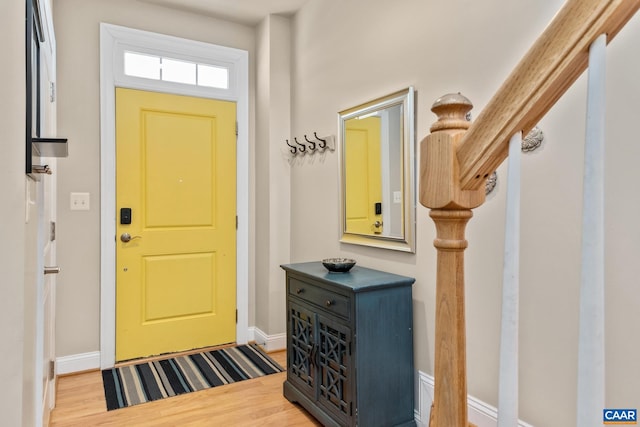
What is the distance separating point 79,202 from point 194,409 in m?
1.64

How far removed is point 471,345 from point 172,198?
7.85 feet

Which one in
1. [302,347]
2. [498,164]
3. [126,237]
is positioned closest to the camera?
[498,164]

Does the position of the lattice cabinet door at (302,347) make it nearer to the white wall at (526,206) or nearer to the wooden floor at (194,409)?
the wooden floor at (194,409)

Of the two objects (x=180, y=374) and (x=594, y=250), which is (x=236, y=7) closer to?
(x=180, y=374)

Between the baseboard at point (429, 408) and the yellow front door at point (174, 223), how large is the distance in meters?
1.87

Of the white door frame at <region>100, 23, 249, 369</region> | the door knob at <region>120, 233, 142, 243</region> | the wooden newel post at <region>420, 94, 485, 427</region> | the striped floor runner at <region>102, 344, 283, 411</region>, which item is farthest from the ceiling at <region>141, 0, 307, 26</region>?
the wooden newel post at <region>420, 94, 485, 427</region>

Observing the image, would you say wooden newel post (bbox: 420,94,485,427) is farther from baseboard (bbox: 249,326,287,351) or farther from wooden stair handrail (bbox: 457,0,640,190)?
baseboard (bbox: 249,326,287,351)

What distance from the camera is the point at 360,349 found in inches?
75.5

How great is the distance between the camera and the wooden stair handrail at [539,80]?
1.52 feet

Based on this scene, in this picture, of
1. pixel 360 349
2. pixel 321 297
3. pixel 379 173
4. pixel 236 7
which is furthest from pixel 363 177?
pixel 236 7

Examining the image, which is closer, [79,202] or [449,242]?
[449,242]

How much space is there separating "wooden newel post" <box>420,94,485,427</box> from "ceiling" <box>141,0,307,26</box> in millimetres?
2906

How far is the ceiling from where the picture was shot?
315cm

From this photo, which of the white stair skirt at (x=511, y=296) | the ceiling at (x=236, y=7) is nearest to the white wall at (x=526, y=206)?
the ceiling at (x=236, y=7)
